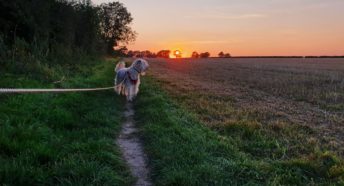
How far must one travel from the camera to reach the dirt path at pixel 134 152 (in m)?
5.68

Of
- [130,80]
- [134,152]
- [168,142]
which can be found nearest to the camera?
[134,152]

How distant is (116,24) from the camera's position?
90875 millimetres

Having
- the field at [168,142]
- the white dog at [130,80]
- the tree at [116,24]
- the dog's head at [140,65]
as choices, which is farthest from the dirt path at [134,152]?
the tree at [116,24]

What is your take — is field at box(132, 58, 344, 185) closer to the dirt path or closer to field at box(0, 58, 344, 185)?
field at box(0, 58, 344, 185)

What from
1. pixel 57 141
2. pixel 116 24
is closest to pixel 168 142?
pixel 57 141

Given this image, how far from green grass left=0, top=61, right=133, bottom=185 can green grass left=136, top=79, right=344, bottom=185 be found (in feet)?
2.33

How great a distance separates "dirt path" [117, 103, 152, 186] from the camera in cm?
568

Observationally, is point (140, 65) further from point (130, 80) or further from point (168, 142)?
point (168, 142)

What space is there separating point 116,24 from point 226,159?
286ft

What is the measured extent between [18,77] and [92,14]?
35.6 m

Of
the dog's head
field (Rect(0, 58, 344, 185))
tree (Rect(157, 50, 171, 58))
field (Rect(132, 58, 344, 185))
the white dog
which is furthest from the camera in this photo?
tree (Rect(157, 50, 171, 58))

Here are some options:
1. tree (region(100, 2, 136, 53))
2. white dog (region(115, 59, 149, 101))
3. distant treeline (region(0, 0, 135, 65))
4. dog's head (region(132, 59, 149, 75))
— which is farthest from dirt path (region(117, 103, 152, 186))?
tree (region(100, 2, 136, 53))

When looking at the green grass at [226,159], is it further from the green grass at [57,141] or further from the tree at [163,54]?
the tree at [163,54]

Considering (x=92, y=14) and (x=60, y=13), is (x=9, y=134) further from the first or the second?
(x=92, y=14)
